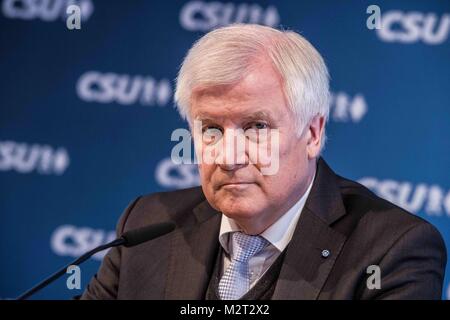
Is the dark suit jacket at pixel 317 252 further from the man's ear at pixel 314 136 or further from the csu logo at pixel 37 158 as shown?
the csu logo at pixel 37 158

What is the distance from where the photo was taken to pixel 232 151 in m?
2.02

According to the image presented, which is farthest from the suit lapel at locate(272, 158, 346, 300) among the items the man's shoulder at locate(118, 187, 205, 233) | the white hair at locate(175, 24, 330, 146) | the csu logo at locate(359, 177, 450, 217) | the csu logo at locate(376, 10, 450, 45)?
the csu logo at locate(376, 10, 450, 45)

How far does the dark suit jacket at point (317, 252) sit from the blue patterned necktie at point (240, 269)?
0.06 metres

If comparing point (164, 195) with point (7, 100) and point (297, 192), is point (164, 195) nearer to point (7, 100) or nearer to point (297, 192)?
point (297, 192)

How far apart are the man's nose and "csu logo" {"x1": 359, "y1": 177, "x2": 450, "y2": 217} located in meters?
1.02

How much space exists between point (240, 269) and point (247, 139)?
0.36m

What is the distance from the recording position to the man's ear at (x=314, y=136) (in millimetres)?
2166

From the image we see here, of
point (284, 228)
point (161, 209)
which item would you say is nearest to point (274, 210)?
point (284, 228)

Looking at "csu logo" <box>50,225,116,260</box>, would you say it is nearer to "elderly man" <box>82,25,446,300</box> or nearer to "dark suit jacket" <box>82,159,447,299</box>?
"dark suit jacket" <box>82,159,447,299</box>

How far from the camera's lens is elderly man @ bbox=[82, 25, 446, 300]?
2.02m

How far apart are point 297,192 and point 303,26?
1.06 m

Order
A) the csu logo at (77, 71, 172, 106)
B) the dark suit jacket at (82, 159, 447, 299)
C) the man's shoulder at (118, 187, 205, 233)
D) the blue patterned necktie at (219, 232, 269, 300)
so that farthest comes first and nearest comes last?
the csu logo at (77, 71, 172, 106) → the man's shoulder at (118, 187, 205, 233) → the blue patterned necktie at (219, 232, 269, 300) → the dark suit jacket at (82, 159, 447, 299)
